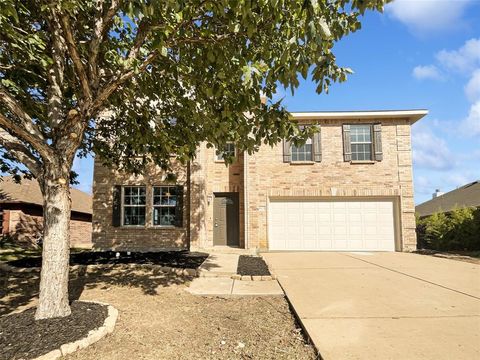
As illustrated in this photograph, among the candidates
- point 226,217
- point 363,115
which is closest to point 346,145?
point 363,115

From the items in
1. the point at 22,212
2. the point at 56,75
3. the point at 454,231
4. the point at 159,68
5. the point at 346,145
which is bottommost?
the point at 454,231

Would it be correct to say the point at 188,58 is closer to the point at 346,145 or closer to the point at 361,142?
the point at 346,145

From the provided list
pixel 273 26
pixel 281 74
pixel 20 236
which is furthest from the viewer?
pixel 20 236

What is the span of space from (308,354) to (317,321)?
100 centimetres

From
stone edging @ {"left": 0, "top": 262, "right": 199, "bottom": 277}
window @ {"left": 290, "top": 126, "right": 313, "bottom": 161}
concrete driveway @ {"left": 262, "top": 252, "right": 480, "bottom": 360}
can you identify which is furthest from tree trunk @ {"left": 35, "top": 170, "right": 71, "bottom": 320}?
window @ {"left": 290, "top": 126, "right": 313, "bottom": 161}

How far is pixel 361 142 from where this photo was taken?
48.9ft

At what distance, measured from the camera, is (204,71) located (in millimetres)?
5832

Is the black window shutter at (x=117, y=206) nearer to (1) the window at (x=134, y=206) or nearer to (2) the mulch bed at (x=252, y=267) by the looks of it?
(1) the window at (x=134, y=206)

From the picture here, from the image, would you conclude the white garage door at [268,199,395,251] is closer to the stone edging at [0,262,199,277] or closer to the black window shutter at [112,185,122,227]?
the black window shutter at [112,185,122,227]

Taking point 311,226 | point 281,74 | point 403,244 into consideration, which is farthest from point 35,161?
point 403,244

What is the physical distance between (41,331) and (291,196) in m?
11.5

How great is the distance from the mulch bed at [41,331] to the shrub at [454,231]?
14.9 metres

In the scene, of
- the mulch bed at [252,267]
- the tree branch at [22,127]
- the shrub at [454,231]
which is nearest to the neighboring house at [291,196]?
the shrub at [454,231]

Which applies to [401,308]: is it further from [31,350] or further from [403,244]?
[403,244]
